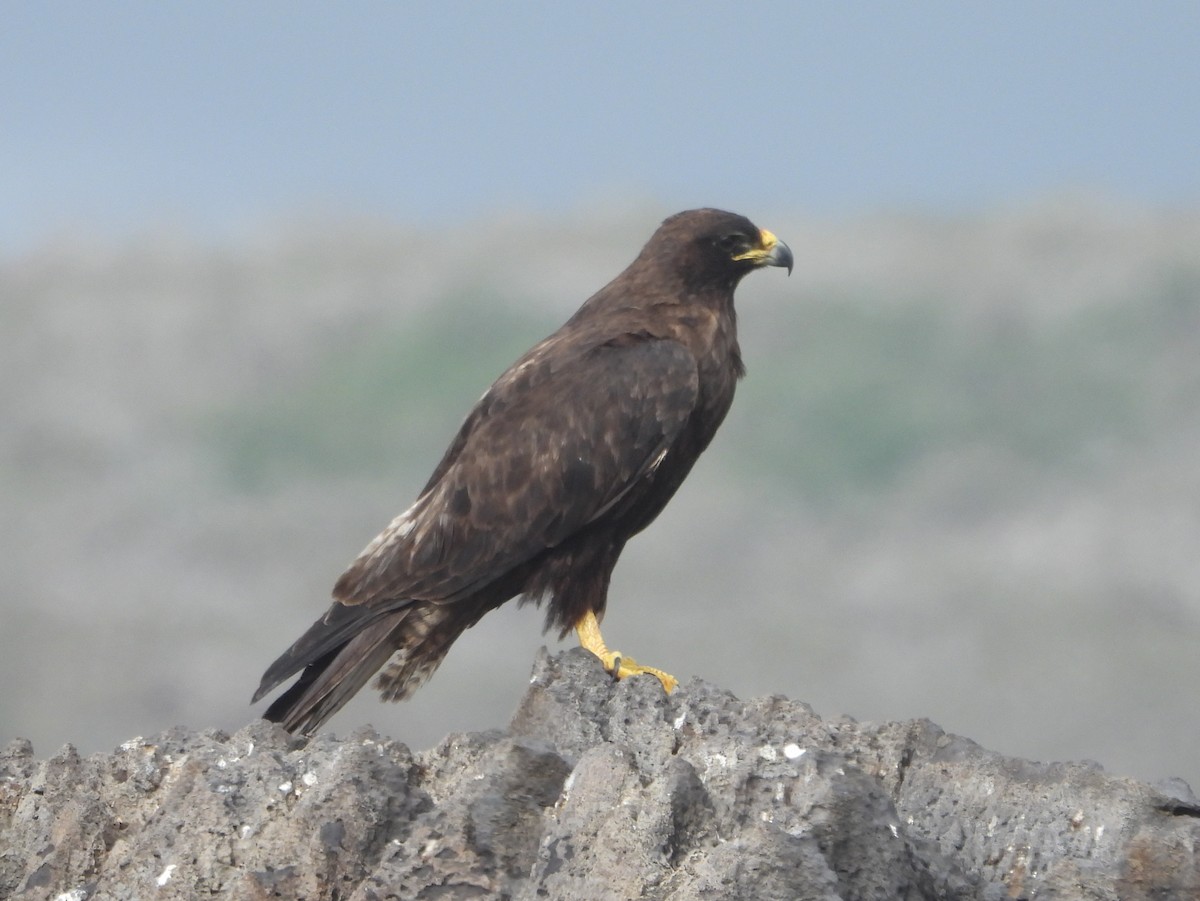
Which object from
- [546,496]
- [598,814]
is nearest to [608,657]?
[546,496]

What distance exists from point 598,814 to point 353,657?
12.0ft

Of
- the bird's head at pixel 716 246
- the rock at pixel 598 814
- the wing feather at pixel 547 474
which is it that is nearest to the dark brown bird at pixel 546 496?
the wing feather at pixel 547 474

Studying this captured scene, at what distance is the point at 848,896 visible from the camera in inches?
186

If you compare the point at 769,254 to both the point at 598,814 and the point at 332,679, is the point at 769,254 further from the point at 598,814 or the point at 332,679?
the point at 598,814

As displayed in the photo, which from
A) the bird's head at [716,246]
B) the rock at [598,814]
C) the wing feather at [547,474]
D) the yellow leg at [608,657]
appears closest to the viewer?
the rock at [598,814]

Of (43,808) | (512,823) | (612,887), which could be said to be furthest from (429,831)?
(43,808)

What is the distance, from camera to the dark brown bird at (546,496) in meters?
8.29

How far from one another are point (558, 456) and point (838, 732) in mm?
2706

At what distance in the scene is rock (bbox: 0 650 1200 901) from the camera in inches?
183

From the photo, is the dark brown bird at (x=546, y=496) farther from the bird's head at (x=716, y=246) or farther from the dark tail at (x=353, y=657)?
the bird's head at (x=716, y=246)

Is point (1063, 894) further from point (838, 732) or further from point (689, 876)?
point (689, 876)

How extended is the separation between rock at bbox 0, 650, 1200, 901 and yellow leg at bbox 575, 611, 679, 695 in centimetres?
40

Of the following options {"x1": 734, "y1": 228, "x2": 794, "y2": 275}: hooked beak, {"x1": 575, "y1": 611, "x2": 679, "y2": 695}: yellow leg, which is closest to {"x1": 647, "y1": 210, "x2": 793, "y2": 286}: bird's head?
{"x1": 734, "y1": 228, "x2": 794, "y2": 275}: hooked beak

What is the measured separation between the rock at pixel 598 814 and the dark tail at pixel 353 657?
59.5 inches
